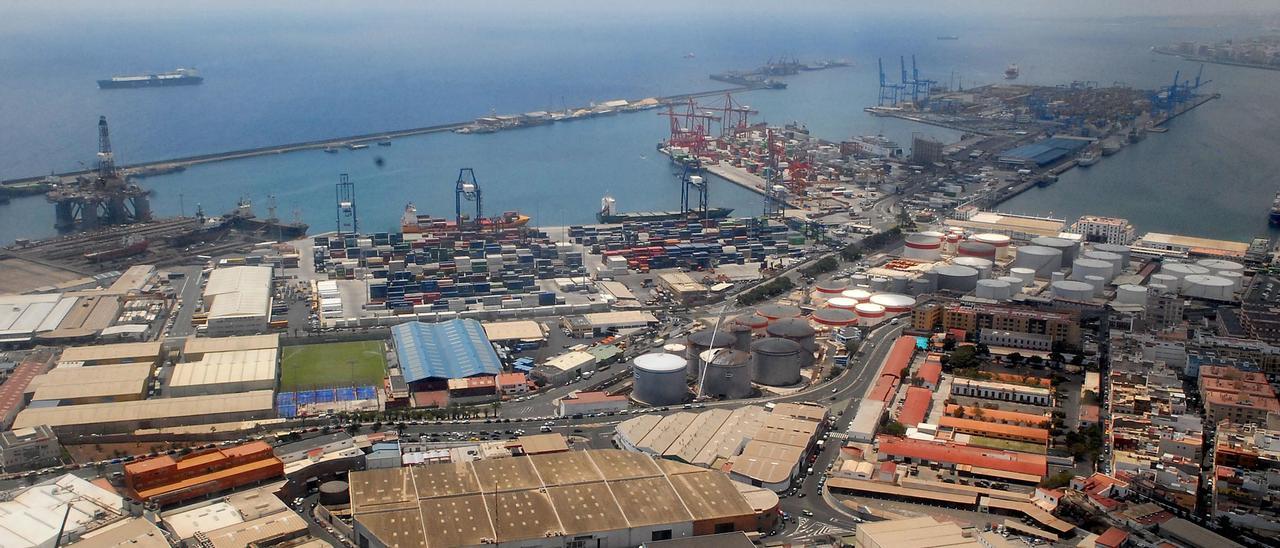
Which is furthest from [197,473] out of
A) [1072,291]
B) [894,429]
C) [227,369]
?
[1072,291]

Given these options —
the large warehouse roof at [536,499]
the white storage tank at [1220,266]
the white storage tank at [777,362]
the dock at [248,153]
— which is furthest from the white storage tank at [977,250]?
the dock at [248,153]

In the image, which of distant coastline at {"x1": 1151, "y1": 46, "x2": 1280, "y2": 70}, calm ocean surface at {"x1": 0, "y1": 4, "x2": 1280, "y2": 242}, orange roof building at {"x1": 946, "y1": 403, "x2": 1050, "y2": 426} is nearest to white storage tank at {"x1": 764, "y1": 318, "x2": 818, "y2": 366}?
orange roof building at {"x1": 946, "y1": 403, "x2": 1050, "y2": 426}

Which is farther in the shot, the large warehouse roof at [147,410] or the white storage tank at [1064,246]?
the white storage tank at [1064,246]

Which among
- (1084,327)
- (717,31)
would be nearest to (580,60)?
(717,31)

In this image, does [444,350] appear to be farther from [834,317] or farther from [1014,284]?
[1014,284]

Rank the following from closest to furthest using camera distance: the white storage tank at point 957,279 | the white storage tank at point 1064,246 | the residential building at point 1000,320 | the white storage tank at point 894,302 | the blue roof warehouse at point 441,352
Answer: the blue roof warehouse at point 441,352, the residential building at point 1000,320, the white storage tank at point 894,302, the white storage tank at point 957,279, the white storage tank at point 1064,246

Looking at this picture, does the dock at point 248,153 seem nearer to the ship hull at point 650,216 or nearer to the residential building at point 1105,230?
the ship hull at point 650,216

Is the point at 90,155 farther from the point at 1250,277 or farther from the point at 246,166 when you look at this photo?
the point at 1250,277
